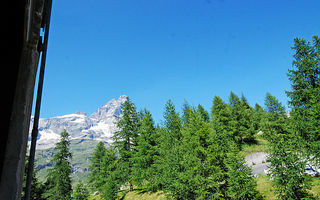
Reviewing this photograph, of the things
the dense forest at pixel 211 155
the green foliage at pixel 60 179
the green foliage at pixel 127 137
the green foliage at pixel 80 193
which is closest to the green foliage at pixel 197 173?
the dense forest at pixel 211 155

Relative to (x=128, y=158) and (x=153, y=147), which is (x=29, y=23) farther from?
(x=128, y=158)

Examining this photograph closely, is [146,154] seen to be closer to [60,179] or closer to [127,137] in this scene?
[127,137]

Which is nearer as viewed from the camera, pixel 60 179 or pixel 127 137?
pixel 60 179

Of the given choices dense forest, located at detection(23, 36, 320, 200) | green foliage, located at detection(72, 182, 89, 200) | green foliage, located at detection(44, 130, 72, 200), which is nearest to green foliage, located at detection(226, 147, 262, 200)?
dense forest, located at detection(23, 36, 320, 200)

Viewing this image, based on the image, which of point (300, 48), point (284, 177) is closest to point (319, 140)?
point (284, 177)

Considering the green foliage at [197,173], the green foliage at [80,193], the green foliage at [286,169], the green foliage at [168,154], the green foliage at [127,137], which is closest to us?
the green foliage at [286,169]

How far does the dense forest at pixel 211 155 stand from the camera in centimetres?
1212

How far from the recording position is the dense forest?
12.1 m

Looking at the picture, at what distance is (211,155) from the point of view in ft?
50.8

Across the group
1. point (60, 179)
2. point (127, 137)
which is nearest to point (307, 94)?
point (127, 137)

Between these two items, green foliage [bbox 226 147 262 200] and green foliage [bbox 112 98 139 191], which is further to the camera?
green foliage [bbox 112 98 139 191]

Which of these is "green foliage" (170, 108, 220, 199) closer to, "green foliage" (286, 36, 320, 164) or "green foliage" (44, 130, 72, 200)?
"green foliage" (286, 36, 320, 164)

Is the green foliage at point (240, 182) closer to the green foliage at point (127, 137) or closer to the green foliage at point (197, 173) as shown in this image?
the green foliage at point (197, 173)

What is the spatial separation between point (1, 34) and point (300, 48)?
77.9ft
